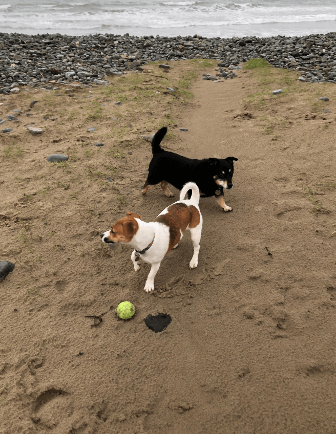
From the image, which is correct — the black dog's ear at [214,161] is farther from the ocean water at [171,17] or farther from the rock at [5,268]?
the ocean water at [171,17]

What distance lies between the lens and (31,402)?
2479 mm

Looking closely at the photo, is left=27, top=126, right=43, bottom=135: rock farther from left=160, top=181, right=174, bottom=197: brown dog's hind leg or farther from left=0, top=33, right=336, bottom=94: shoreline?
left=160, top=181, right=174, bottom=197: brown dog's hind leg

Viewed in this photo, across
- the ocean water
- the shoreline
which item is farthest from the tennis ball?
the ocean water

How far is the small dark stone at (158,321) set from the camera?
9.98 ft

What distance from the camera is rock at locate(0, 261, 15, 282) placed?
11.5 feet

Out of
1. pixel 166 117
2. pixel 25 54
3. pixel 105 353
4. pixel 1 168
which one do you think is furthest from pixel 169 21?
pixel 105 353

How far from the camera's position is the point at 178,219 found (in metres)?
3.42

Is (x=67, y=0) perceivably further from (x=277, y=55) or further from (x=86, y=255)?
(x=86, y=255)

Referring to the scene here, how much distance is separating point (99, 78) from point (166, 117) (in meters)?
3.55

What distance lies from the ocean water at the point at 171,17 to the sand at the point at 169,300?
14.1 metres

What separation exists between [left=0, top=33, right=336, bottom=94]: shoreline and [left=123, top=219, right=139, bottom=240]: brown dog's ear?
24.7ft

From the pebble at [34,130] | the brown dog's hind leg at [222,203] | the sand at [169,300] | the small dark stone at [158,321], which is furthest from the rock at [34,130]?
the small dark stone at [158,321]

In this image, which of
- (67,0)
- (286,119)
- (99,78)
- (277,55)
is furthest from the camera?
(67,0)

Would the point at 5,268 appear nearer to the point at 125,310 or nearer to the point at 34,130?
the point at 125,310
